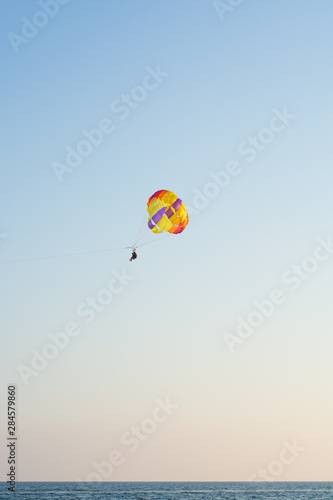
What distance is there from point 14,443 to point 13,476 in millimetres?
3877

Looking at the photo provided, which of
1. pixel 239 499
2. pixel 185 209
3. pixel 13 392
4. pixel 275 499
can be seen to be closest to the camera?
pixel 13 392

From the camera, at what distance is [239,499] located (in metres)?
101

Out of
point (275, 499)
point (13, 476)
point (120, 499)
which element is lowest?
point (13, 476)

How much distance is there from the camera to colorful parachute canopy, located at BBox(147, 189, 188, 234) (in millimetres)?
41662

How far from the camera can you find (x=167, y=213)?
137ft

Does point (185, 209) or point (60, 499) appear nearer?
point (185, 209)

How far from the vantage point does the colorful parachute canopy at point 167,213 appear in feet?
137

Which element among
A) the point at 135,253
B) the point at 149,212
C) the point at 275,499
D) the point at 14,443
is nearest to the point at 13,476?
the point at 14,443

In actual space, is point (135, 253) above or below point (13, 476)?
above

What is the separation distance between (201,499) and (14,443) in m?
70.5

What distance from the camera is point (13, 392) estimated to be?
39.3 meters

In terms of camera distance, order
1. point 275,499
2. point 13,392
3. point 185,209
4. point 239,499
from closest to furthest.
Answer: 1. point 13,392
2. point 185,209
3. point 239,499
4. point 275,499

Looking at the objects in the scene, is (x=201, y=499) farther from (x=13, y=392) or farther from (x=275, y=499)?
(x=13, y=392)

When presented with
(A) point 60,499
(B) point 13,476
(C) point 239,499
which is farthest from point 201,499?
(B) point 13,476
